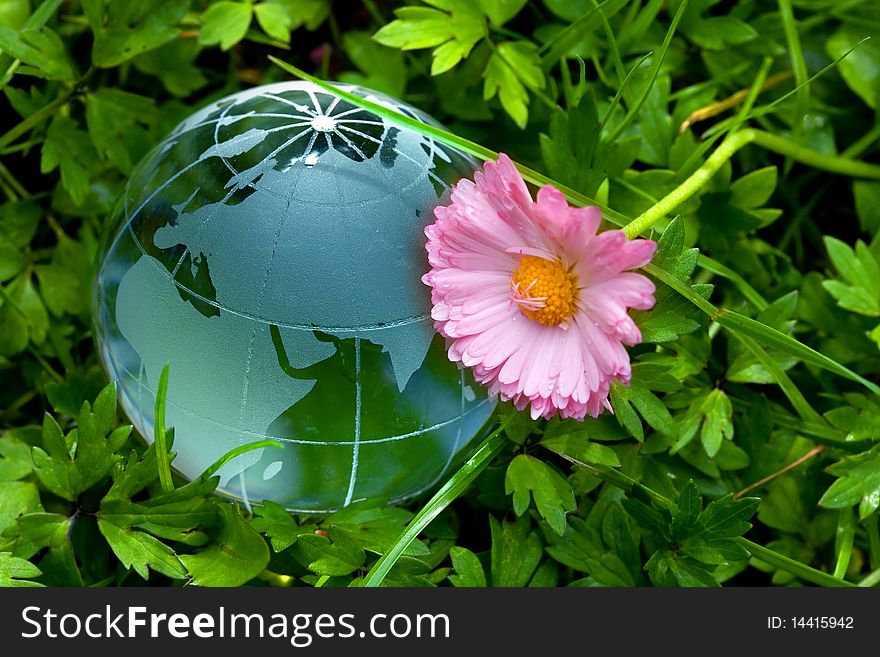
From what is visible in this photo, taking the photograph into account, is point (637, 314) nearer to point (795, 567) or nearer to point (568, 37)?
point (795, 567)

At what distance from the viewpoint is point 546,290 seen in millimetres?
918

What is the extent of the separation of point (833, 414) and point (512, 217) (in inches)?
21.4

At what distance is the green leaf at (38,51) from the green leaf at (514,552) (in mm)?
804

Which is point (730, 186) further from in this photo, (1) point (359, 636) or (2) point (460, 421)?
(1) point (359, 636)

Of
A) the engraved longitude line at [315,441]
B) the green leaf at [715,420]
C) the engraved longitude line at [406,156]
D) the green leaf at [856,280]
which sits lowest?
the engraved longitude line at [315,441]

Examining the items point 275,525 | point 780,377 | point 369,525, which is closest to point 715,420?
point 780,377

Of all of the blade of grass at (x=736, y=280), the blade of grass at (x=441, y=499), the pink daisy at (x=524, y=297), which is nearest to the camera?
the pink daisy at (x=524, y=297)

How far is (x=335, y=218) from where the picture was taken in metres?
0.91

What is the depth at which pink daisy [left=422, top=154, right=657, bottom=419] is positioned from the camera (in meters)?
0.88

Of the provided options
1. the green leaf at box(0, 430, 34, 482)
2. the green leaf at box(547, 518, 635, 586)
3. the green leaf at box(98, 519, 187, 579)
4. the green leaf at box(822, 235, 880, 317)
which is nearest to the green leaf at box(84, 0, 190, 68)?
the green leaf at box(0, 430, 34, 482)

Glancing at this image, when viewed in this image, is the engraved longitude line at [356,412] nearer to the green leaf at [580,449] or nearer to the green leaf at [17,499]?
the green leaf at [580,449]

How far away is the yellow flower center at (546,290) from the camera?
91 centimetres

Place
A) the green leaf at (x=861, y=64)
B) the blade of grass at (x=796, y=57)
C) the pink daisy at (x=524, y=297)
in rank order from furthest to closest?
the green leaf at (x=861, y=64) → the blade of grass at (x=796, y=57) → the pink daisy at (x=524, y=297)

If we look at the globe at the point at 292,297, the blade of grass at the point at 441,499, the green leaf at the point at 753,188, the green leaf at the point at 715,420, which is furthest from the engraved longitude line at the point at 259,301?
the green leaf at the point at 753,188
